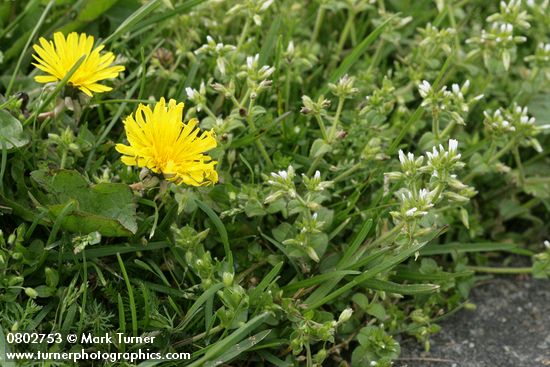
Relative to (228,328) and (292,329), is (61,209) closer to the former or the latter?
(228,328)

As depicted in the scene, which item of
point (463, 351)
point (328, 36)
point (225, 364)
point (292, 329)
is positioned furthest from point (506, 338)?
point (328, 36)

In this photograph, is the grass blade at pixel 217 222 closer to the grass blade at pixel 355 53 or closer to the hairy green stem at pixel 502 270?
the grass blade at pixel 355 53

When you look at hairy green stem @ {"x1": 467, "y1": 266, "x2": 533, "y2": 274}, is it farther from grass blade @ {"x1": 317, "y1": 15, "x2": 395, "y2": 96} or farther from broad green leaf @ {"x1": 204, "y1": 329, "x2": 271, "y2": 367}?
broad green leaf @ {"x1": 204, "y1": 329, "x2": 271, "y2": 367}

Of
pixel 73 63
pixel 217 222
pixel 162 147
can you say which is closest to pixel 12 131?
pixel 73 63

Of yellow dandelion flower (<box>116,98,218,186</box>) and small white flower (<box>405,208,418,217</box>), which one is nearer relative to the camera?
yellow dandelion flower (<box>116,98,218,186</box>)

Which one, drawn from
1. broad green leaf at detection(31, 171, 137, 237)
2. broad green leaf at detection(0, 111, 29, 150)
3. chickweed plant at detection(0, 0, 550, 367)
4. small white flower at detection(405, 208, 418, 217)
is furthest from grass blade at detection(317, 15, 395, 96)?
broad green leaf at detection(0, 111, 29, 150)

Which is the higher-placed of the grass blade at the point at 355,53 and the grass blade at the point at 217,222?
the grass blade at the point at 355,53

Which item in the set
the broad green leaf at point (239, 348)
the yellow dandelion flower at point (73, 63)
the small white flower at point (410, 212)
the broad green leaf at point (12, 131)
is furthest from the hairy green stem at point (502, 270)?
the broad green leaf at point (12, 131)
